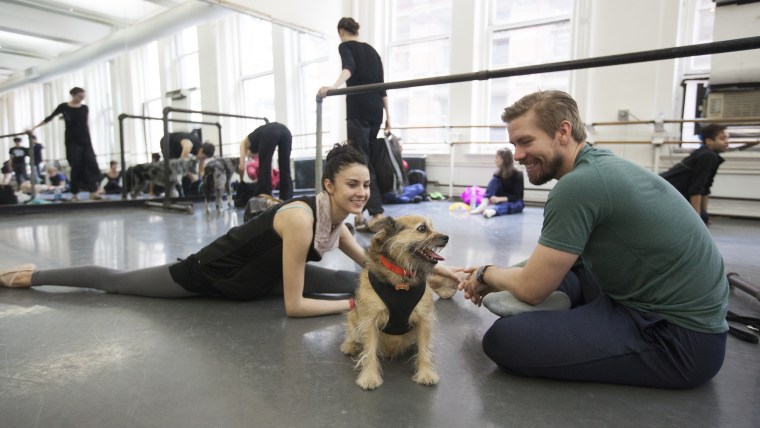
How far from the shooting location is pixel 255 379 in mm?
1485

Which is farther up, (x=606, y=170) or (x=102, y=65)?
(x=102, y=65)

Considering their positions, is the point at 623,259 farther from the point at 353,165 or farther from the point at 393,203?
the point at 393,203

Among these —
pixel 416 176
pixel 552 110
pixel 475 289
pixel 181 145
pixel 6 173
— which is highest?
pixel 181 145

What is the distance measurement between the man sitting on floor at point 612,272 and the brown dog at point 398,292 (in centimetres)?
28

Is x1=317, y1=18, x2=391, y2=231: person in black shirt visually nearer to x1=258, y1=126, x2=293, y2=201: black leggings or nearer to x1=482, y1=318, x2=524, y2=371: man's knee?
x1=258, y1=126, x2=293, y2=201: black leggings

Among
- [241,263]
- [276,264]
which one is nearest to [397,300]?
[276,264]

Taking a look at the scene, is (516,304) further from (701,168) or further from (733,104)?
(733,104)

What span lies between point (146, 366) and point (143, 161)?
24.2 ft

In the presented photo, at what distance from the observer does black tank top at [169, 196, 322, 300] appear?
2.13 metres

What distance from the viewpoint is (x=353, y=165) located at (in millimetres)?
1939

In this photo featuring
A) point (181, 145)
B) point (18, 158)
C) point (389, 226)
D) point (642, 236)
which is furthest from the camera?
point (181, 145)

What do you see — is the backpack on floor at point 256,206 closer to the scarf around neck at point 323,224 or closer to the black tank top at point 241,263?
the black tank top at point 241,263

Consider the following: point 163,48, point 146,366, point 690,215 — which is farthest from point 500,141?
point 146,366

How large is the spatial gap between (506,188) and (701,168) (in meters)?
2.78
